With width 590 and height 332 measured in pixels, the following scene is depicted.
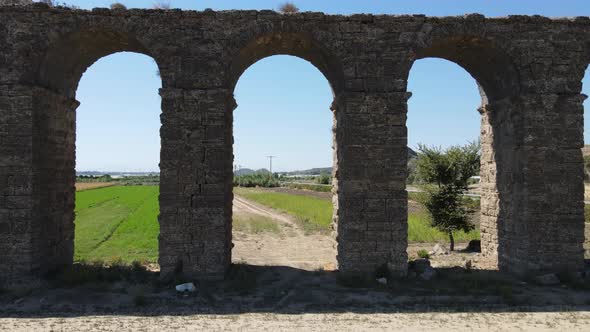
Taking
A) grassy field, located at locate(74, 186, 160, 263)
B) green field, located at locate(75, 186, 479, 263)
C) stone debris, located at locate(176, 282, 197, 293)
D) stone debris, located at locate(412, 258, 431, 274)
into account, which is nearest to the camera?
stone debris, located at locate(176, 282, 197, 293)

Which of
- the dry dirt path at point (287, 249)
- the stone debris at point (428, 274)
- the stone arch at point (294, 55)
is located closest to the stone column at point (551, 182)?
the stone debris at point (428, 274)

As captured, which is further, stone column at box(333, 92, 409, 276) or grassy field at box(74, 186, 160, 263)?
grassy field at box(74, 186, 160, 263)

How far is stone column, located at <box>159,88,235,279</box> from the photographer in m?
8.95

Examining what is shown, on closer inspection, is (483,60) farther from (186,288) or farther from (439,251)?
(186,288)

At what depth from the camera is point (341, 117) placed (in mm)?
9570

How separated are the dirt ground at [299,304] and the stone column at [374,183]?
0.62 m

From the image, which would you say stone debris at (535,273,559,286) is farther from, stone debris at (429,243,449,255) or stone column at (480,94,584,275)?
stone debris at (429,243,449,255)

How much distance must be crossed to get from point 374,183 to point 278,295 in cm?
324

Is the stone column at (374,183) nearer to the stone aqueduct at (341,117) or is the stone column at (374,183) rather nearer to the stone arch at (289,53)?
the stone aqueduct at (341,117)

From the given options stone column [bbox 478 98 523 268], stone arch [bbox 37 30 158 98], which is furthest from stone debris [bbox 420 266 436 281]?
stone arch [bbox 37 30 158 98]

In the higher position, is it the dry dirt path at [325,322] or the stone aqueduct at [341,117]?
the stone aqueduct at [341,117]

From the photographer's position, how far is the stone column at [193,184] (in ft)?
29.4

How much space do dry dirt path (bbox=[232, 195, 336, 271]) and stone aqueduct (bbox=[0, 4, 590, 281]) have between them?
240cm

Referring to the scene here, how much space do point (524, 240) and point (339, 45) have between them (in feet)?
20.7
